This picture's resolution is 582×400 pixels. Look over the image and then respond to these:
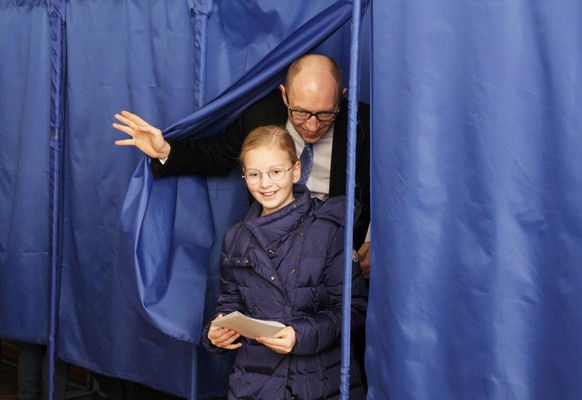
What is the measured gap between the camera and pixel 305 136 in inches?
103

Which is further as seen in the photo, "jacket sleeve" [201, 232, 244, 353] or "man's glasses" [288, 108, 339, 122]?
"man's glasses" [288, 108, 339, 122]

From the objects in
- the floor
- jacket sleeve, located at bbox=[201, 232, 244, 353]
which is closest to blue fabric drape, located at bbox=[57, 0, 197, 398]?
jacket sleeve, located at bbox=[201, 232, 244, 353]

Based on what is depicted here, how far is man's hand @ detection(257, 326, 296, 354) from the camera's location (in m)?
2.15

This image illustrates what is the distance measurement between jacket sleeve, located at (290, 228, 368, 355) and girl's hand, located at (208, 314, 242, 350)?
0.24 metres

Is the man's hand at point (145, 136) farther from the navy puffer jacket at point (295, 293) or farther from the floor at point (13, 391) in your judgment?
the floor at point (13, 391)

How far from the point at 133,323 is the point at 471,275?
1706 millimetres

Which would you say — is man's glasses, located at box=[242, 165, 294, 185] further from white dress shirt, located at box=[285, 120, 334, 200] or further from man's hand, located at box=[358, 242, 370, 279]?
man's hand, located at box=[358, 242, 370, 279]

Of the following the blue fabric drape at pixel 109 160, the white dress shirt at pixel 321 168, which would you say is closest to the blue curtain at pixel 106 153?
the blue fabric drape at pixel 109 160

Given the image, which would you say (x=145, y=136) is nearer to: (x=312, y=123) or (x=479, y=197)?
(x=312, y=123)

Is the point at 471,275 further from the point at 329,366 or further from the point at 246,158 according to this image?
the point at 246,158

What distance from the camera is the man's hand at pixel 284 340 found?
2.15 metres

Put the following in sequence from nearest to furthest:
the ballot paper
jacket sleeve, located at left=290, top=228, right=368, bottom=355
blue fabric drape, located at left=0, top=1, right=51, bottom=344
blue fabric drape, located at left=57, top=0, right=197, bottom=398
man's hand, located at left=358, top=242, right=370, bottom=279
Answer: the ballot paper < jacket sleeve, located at left=290, top=228, right=368, bottom=355 < man's hand, located at left=358, top=242, right=370, bottom=279 < blue fabric drape, located at left=57, top=0, right=197, bottom=398 < blue fabric drape, located at left=0, top=1, right=51, bottom=344

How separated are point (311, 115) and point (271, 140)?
236 mm

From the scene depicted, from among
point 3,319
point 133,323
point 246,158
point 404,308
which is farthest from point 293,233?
point 3,319
